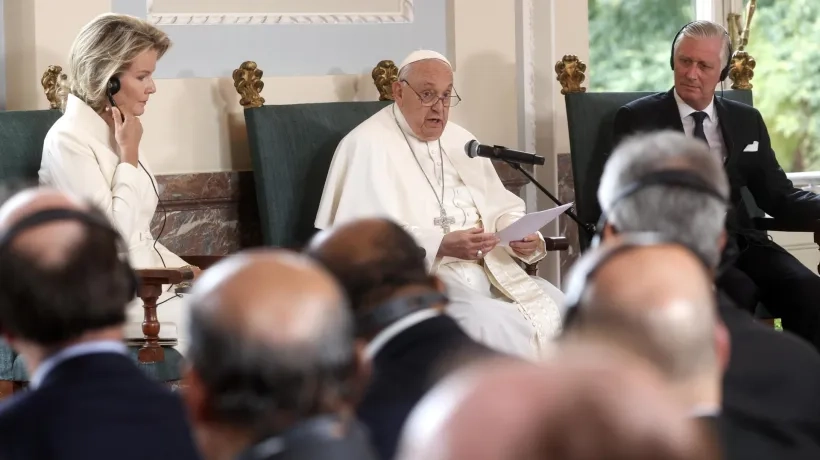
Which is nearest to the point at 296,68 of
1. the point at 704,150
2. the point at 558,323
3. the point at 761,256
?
the point at 558,323

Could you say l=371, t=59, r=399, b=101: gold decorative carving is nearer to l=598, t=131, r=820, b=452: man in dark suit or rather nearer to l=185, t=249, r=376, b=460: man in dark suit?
l=598, t=131, r=820, b=452: man in dark suit

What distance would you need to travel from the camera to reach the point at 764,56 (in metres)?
7.74

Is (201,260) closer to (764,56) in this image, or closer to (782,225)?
(782,225)

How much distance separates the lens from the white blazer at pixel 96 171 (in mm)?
4465

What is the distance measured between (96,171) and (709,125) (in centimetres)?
277

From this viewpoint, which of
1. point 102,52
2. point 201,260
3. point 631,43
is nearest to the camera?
point 102,52

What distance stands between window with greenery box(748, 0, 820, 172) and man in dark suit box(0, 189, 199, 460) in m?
6.44

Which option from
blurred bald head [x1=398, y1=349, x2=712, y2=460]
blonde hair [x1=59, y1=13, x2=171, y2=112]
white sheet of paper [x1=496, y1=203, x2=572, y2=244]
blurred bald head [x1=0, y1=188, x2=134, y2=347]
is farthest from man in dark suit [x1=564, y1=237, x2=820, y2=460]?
blonde hair [x1=59, y1=13, x2=171, y2=112]

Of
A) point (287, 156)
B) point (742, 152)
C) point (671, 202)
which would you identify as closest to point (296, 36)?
point (287, 156)

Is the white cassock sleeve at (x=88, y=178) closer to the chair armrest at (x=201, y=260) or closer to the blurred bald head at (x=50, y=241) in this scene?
the chair armrest at (x=201, y=260)

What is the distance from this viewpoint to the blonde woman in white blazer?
4.48 m

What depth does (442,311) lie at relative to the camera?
198 centimetres

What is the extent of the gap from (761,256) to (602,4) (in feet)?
7.82

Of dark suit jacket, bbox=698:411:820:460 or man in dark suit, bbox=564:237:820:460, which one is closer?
man in dark suit, bbox=564:237:820:460
